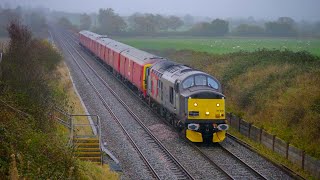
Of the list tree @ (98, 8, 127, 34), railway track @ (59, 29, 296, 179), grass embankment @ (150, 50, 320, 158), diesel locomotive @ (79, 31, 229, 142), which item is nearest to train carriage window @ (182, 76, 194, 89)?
diesel locomotive @ (79, 31, 229, 142)

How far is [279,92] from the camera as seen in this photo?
2506 centimetres

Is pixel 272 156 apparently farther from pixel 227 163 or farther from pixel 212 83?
pixel 212 83

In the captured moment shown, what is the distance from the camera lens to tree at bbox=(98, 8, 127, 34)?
98.0 m

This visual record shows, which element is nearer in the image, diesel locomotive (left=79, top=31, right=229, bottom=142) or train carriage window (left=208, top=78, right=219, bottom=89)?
diesel locomotive (left=79, top=31, right=229, bottom=142)

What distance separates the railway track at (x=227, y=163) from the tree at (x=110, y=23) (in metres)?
78.5

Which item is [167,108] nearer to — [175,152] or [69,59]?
[175,152]

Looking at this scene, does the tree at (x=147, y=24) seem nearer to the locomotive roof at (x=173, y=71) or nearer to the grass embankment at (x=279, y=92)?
the grass embankment at (x=279, y=92)

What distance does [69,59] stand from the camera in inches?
2303

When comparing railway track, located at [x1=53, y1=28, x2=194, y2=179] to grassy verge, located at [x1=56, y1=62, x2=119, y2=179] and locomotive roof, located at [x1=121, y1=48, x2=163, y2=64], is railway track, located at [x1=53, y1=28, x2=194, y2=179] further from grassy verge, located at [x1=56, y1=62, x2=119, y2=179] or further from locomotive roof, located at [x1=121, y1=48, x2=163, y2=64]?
locomotive roof, located at [x1=121, y1=48, x2=163, y2=64]

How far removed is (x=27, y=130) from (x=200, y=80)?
33.4ft

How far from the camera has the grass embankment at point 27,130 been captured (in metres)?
11.4

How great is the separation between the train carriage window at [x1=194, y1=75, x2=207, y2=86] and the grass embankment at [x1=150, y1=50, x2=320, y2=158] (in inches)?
154

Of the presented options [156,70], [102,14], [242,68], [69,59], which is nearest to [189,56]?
[69,59]

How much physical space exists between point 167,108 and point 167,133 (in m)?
Result: 1.35
